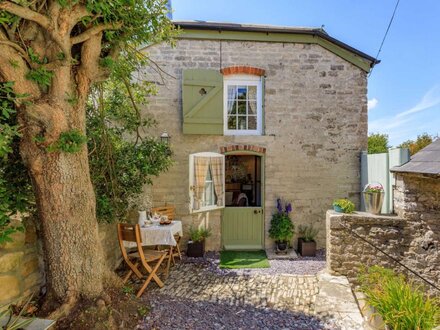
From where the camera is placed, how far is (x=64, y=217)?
8.67 feet

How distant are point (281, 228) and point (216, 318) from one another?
128 inches

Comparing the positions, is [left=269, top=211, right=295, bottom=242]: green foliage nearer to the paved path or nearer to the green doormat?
the green doormat

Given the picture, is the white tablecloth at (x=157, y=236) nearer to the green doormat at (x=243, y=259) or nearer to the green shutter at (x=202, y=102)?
the green doormat at (x=243, y=259)

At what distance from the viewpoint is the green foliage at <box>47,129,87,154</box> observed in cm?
250

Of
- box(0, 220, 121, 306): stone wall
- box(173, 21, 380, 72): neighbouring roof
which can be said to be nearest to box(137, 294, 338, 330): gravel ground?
box(0, 220, 121, 306): stone wall

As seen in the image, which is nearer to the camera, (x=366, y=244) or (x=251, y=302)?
(x=251, y=302)

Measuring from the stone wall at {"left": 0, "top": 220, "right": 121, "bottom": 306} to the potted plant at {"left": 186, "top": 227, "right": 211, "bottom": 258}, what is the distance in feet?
10.6

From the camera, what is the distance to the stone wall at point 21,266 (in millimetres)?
2533

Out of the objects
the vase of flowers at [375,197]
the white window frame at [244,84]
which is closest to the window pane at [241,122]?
the white window frame at [244,84]

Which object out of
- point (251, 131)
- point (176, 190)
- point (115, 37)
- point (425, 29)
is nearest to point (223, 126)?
point (251, 131)

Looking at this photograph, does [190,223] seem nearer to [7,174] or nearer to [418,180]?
[7,174]

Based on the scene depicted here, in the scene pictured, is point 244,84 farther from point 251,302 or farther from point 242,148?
point 251,302

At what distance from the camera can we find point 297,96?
20.9 ft

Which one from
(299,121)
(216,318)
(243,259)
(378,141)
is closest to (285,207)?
(243,259)
